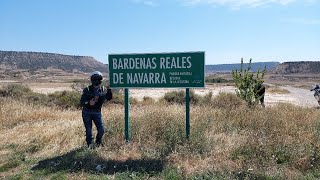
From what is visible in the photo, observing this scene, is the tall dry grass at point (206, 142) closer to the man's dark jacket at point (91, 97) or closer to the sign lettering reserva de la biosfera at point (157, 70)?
the man's dark jacket at point (91, 97)

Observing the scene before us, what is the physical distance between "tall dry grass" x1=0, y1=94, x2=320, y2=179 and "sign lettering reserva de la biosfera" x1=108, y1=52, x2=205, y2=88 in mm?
1017

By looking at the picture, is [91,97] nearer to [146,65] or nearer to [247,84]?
[146,65]

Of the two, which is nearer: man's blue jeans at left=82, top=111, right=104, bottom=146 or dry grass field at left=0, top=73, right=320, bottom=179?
dry grass field at left=0, top=73, right=320, bottom=179

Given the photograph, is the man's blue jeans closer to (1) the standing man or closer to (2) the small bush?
(1) the standing man

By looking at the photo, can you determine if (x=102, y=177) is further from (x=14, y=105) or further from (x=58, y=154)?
(x=14, y=105)

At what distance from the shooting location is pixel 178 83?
28.5 ft

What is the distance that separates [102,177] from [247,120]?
14.4ft

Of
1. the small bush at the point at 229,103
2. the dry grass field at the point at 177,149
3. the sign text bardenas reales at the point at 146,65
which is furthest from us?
the small bush at the point at 229,103

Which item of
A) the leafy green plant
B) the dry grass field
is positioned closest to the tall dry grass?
the dry grass field

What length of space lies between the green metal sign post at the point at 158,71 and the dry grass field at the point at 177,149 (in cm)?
55

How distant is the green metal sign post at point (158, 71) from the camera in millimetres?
8555

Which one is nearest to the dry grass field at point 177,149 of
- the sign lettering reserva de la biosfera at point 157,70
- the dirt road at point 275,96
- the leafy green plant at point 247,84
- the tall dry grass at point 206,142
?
the tall dry grass at point 206,142

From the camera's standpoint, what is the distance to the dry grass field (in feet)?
23.9

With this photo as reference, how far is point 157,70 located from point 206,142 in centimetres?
175
